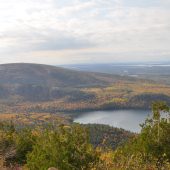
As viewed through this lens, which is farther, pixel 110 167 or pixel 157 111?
pixel 157 111

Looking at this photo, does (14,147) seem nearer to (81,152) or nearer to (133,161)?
(81,152)

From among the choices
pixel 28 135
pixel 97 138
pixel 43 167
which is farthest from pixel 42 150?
pixel 97 138

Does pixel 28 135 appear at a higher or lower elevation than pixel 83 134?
lower

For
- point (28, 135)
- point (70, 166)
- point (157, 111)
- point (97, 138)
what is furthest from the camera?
point (97, 138)

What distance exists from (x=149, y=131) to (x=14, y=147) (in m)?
17.5

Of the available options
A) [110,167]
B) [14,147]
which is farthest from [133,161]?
[14,147]

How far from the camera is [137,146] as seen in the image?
38.3 metres

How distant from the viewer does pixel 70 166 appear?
88.4 ft

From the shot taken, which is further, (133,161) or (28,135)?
(28,135)

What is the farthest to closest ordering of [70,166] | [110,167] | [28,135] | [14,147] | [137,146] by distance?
[28,135]
[14,147]
[137,146]
[70,166]
[110,167]

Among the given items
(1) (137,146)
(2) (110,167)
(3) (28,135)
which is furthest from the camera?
(3) (28,135)

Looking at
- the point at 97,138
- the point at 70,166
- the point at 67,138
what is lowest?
the point at 97,138

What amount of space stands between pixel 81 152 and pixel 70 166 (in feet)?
4.96

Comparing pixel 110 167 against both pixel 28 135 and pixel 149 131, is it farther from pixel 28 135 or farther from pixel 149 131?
pixel 28 135
